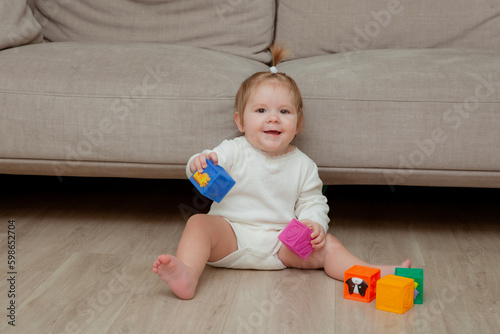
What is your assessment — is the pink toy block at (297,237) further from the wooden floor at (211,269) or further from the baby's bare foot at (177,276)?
the baby's bare foot at (177,276)

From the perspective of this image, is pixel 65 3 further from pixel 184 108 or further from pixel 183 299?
pixel 183 299

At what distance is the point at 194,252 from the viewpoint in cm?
129

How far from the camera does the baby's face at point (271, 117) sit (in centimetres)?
140

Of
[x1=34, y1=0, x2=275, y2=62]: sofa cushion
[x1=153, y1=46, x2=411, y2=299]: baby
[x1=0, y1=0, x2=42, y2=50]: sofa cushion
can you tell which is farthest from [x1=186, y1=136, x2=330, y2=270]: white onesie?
[x1=0, y1=0, x2=42, y2=50]: sofa cushion

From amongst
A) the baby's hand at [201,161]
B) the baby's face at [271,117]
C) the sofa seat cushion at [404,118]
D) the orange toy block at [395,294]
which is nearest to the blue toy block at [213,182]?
the baby's hand at [201,161]

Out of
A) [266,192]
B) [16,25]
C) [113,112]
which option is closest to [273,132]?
[266,192]

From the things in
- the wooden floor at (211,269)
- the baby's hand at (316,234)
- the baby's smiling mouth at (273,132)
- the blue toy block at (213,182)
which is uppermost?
the baby's smiling mouth at (273,132)

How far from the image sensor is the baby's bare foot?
117cm

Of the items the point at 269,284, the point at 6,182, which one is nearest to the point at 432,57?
the point at 269,284

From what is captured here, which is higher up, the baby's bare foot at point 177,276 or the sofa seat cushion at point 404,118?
the sofa seat cushion at point 404,118

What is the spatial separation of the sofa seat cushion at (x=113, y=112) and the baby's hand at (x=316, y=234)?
12.3 inches

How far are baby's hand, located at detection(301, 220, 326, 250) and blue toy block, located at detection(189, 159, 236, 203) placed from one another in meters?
0.20

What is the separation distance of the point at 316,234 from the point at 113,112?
1.92 feet

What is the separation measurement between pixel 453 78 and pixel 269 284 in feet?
2.23
